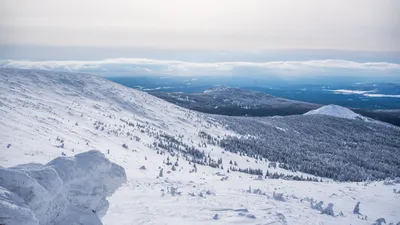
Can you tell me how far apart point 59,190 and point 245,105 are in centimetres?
13775

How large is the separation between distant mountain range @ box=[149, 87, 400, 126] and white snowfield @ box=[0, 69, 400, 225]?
81.3 meters

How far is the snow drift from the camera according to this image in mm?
6137

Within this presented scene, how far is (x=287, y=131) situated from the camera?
5969cm

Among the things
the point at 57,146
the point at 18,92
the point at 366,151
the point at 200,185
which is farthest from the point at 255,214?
the point at 366,151

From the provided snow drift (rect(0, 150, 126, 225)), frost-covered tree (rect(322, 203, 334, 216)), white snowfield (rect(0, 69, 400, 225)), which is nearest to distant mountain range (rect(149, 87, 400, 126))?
white snowfield (rect(0, 69, 400, 225))

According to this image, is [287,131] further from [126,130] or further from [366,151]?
[126,130]

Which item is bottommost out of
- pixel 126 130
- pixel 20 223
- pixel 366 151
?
pixel 366 151

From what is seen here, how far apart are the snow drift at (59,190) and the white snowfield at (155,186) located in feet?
0.11

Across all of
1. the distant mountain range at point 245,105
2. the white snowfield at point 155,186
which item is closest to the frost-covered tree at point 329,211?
the white snowfield at point 155,186

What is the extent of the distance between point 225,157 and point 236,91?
156231 mm

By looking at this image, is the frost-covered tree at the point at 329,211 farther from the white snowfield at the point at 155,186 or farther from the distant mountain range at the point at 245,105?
the distant mountain range at the point at 245,105

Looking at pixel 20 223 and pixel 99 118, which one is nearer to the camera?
pixel 20 223

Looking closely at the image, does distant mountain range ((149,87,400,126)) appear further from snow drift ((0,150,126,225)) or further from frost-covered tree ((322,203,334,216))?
snow drift ((0,150,126,225))

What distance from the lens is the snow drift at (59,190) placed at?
6137 mm
